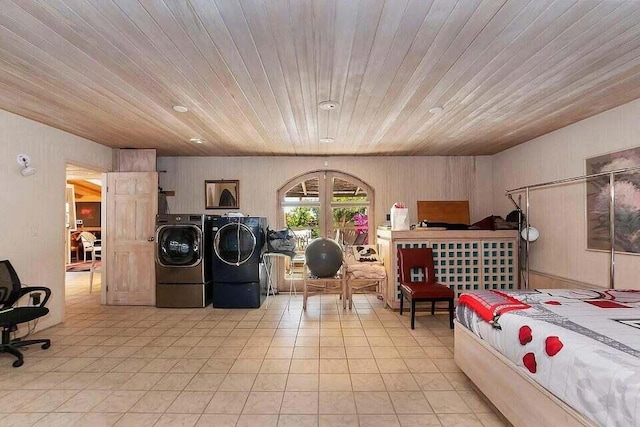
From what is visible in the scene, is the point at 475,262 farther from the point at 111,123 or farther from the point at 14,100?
the point at 14,100

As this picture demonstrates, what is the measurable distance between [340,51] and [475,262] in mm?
3902

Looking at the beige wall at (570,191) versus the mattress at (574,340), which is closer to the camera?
the mattress at (574,340)

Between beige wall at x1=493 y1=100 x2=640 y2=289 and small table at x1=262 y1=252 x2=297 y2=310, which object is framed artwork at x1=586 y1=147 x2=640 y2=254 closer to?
beige wall at x1=493 y1=100 x2=640 y2=289

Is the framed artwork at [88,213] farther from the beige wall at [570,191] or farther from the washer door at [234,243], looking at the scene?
the beige wall at [570,191]

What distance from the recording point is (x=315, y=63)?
2586 millimetres

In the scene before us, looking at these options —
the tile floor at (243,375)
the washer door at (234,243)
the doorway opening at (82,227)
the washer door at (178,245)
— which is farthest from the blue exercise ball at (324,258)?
Answer: the doorway opening at (82,227)

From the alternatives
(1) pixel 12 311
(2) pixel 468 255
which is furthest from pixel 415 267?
(1) pixel 12 311

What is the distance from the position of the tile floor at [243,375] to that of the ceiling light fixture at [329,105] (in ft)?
8.34

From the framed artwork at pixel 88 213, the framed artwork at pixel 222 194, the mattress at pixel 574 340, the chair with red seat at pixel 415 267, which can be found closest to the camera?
the mattress at pixel 574 340

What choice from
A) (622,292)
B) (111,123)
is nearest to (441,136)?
(622,292)

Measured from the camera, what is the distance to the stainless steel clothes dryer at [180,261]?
17.1 feet

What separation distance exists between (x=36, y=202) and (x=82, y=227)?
351 inches

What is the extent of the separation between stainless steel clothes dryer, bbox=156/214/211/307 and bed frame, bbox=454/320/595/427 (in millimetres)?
3836

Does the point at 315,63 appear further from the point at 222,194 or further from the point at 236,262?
the point at 222,194
